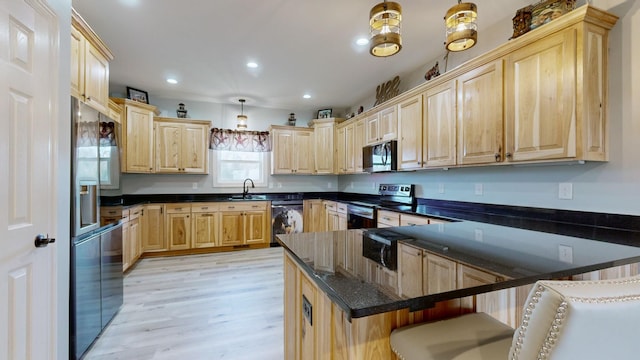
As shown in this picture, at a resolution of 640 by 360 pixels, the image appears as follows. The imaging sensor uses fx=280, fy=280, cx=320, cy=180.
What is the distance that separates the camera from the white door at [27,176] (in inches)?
48.7

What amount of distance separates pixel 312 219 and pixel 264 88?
2.50 meters

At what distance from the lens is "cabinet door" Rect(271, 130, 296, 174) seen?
17.6 feet

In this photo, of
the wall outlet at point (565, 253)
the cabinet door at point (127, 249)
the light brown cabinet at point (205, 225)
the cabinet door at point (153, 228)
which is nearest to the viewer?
the wall outlet at point (565, 253)

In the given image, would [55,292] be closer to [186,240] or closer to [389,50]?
[389,50]

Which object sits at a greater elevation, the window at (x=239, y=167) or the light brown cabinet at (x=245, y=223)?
the window at (x=239, y=167)

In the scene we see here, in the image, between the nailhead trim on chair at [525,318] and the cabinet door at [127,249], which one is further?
the cabinet door at [127,249]

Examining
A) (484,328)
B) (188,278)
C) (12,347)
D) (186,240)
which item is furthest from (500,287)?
(186,240)

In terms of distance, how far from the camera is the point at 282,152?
17.7 feet

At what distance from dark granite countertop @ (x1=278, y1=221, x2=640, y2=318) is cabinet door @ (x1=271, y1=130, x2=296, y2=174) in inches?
155

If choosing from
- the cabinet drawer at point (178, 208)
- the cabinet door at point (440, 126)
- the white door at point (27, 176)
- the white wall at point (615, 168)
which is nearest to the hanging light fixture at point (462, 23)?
the white wall at point (615, 168)

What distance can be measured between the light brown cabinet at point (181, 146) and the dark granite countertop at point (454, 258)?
13.1ft

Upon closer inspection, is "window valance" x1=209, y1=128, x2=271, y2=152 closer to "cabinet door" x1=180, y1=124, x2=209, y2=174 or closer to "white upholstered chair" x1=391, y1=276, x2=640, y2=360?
"cabinet door" x1=180, y1=124, x2=209, y2=174

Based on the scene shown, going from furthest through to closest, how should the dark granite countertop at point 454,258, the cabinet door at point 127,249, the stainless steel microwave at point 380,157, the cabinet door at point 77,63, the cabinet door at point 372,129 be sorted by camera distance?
1. the cabinet door at point 372,129
2. the stainless steel microwave at point 380,157
3. the cabinet door at point 127,249
4. the cabinet door at point 77,63
5. the dark granite countertop at point 454,258

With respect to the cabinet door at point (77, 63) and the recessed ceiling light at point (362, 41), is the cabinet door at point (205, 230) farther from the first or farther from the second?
the recessed ceiling light at point (362, 41)
